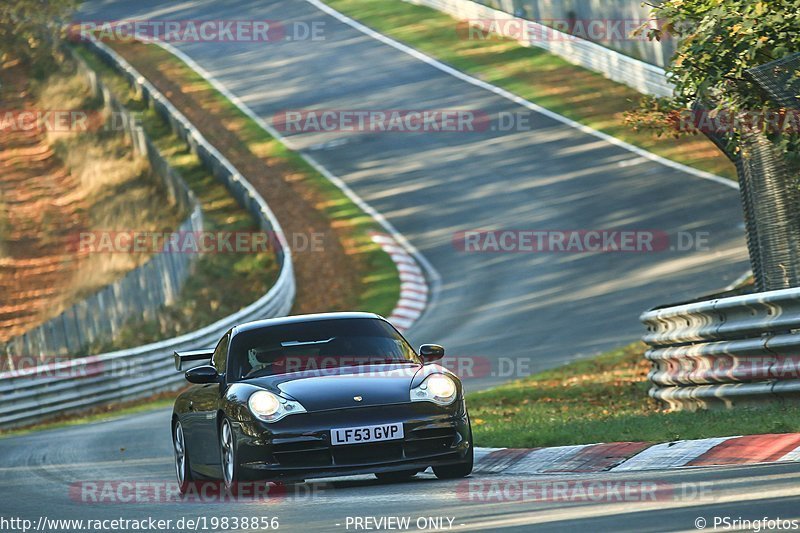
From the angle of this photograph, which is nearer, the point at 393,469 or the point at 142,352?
the point at 393,469

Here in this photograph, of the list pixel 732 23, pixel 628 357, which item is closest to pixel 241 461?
pixel 732 23

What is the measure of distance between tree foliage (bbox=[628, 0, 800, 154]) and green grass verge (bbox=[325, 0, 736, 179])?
1637 cm

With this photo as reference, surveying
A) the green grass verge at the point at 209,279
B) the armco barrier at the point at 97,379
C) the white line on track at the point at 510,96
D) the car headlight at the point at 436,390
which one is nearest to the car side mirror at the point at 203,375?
the car headlight at the point at 436,390

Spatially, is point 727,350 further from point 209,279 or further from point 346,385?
point 209,279

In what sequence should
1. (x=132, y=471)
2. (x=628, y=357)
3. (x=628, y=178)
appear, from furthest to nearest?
(x=628, y=178) → (x=628, y=357) → (x=132, y=471)

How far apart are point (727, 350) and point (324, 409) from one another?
3.87 m

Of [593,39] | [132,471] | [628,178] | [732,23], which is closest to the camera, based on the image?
[732,23]

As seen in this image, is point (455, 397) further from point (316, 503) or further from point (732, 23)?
point (732, 23)

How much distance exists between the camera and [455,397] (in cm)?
1034

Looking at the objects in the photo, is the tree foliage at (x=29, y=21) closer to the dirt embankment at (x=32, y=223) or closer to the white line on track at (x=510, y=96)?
the dirt embankment at (x=32, y=223)

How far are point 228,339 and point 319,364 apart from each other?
96 centimetres

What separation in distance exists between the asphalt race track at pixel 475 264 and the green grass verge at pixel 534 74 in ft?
2.70

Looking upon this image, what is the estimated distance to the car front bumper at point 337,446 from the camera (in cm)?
993

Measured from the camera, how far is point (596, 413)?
14203 millimetres
